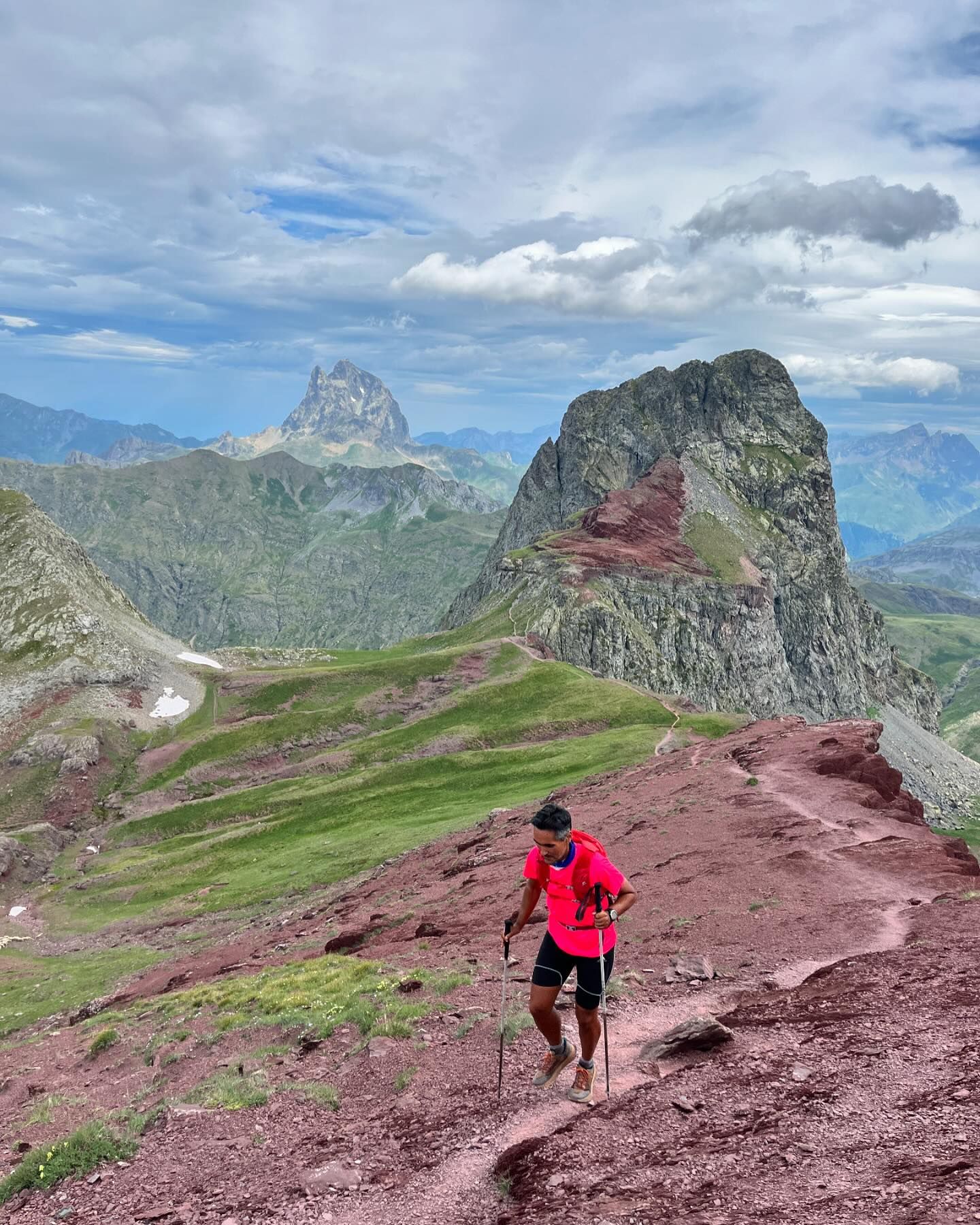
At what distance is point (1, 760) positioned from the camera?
104625mm

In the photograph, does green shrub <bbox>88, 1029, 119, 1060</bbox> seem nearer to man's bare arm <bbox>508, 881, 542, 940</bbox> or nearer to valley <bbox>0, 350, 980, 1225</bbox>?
valley <bbox>0, 350, 980, 1225</bbox>

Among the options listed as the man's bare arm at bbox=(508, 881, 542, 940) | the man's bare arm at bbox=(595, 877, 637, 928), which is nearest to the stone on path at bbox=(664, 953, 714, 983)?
the man's bare arm at bbox=(508, 881, 542, 940)

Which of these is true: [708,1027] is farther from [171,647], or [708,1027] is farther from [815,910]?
[171,647]

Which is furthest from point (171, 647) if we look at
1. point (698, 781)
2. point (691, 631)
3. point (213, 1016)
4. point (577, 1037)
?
point (577, 1037)

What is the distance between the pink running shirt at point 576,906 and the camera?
12539 millimetres

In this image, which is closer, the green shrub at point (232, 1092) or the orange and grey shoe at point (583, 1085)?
the orange and grey shoe at point (583, 1085)

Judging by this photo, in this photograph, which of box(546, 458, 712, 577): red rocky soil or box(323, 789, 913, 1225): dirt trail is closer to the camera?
box(323, 789, 913, 1225): dirt trail

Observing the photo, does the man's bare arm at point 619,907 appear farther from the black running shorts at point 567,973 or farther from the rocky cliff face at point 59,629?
the rocky cliff face at point 59,629

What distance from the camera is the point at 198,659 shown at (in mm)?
151000

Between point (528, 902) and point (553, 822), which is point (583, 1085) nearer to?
point (528, 902)

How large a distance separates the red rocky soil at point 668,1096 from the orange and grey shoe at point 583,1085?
0.20m

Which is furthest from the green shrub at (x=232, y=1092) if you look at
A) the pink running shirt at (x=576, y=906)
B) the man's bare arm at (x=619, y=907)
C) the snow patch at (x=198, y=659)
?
the snow patch at (x=198, y=659)

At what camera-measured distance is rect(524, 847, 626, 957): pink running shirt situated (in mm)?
12539

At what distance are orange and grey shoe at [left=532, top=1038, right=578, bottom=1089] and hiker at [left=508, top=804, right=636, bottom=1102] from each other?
46 cm
